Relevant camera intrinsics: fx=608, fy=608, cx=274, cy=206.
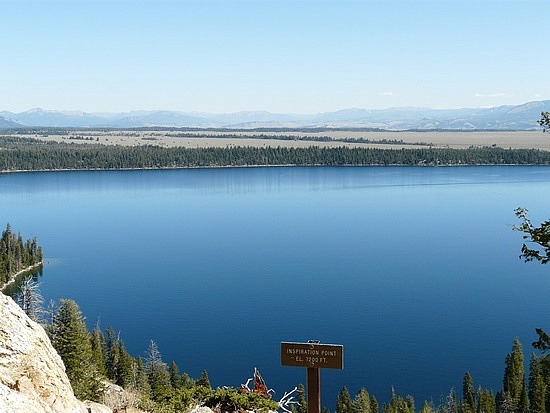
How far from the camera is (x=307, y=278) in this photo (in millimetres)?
34562

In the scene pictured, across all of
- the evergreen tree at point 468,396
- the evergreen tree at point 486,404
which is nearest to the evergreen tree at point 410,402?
the evergreen tree at point 468,396

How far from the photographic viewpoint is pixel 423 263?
37781mm

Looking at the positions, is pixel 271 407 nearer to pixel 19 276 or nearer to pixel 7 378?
pixel 7 378

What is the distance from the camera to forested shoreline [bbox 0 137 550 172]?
355 feet

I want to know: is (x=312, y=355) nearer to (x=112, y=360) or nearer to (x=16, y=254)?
(x=112, y=360)

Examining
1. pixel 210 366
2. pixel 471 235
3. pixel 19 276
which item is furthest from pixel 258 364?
pixel 471 235

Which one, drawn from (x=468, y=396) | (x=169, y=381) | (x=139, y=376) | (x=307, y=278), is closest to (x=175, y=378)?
→ (x=169, y=381)

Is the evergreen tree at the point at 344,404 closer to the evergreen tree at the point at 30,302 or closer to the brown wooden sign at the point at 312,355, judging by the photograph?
the evergreen tree at the point at 30,302

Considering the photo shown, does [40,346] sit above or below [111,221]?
above

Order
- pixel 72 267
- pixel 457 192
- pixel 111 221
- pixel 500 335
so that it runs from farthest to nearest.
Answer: pixel 457 192 < pixel 111 221 < pixel 72 267 < pixel 500 335

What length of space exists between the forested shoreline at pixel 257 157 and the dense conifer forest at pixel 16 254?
66.9 metres

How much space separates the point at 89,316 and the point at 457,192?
5073 centimetres

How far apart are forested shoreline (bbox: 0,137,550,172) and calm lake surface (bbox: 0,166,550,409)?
40324mm

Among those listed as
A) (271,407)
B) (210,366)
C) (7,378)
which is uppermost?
(7,378)
